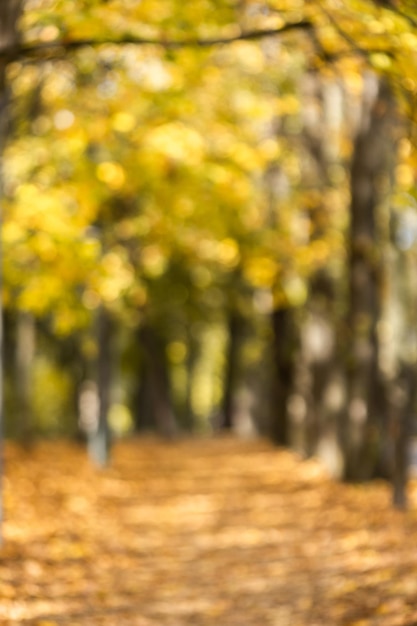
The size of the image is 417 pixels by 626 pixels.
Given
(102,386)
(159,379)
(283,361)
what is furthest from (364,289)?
(159,379)

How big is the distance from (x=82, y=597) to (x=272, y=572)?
2.07 meters

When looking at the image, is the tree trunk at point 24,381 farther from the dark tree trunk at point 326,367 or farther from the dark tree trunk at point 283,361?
the dark tree trunk at point 283,361

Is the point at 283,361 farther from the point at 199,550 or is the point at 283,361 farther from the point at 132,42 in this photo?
the point at 132,42

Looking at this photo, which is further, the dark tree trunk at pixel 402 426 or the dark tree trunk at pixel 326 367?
the dark tree trunk at pixel 326 367

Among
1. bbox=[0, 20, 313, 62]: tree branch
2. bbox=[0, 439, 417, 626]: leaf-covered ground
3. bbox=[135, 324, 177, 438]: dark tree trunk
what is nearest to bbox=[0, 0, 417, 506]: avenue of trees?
bbox=[0, 20, 313, 62]: tree branch

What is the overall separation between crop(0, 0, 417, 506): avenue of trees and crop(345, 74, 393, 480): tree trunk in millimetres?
33

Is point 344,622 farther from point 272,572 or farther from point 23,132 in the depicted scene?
point 23,132

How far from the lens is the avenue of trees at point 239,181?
912 centimetres

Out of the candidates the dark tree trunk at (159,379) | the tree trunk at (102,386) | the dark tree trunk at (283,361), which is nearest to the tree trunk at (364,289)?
the tree trunk at (102,386)

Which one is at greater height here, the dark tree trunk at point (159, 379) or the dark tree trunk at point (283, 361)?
the dark tree trunk at point (283, 361)

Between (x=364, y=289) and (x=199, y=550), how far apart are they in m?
5.90

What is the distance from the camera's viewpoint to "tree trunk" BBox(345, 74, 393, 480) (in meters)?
15.8

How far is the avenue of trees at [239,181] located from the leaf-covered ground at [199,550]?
1447mm

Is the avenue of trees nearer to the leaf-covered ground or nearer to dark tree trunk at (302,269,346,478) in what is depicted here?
dark tree trunk at (302,269,346,478)
